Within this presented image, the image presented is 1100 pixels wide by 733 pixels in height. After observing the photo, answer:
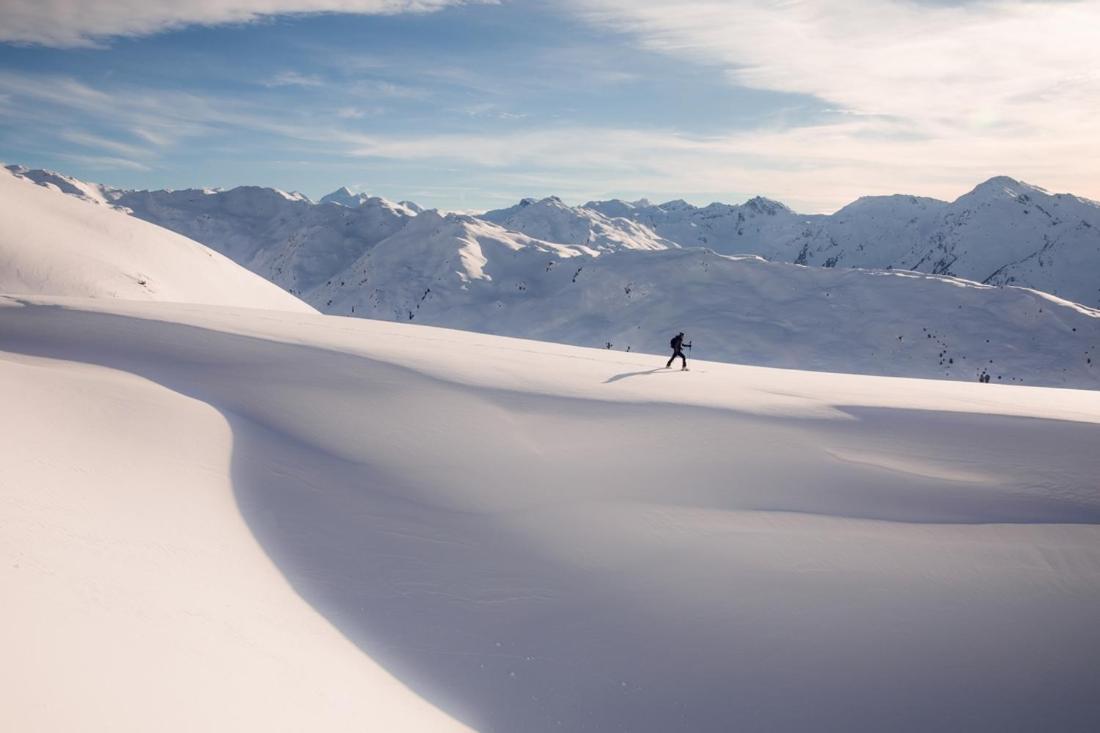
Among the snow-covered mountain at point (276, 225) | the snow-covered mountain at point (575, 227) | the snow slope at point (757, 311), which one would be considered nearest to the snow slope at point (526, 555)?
the snow slope at point (757, 311)

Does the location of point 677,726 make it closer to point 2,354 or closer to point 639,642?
point 639,642

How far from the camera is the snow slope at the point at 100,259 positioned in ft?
78.0

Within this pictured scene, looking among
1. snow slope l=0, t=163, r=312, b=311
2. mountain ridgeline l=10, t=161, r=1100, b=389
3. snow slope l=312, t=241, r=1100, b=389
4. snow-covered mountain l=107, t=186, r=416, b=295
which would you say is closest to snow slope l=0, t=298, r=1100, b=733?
snow slope l=0, t=163, r=312, b=311

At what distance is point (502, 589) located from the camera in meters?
7.17

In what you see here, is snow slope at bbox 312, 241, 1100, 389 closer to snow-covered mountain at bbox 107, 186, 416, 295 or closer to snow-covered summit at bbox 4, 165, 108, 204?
snow-covered mountain at bbox 107, 186, 416, 295

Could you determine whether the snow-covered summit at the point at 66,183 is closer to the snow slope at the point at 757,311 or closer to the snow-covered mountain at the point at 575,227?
the snow-covered mountain at the point at 575,227

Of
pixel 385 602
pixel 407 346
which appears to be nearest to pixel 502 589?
pixel 385 602

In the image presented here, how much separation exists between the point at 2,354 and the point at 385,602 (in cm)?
942

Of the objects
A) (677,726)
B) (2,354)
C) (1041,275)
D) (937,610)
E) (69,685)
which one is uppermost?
(1041,275)

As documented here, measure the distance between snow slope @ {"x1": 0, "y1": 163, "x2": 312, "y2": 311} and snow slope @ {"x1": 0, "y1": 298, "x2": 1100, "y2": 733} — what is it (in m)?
14.9

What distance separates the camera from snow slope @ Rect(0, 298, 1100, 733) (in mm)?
5137

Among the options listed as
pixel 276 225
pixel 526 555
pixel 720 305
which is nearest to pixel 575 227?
pixel 276 225

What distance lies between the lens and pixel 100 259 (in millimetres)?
26484

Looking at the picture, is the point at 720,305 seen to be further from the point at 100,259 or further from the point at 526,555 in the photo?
the point at 526,555
